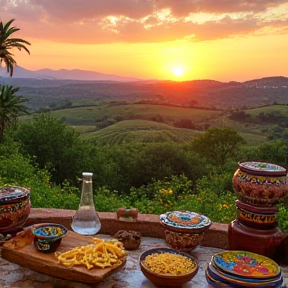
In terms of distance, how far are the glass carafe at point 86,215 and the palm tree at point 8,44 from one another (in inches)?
747

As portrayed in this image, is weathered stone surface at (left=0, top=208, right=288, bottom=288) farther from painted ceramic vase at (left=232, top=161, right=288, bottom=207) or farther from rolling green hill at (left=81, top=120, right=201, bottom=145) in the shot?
rolling green hill at (left=81, top=120, right=201, bottom=145)

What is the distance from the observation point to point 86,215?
3955 millimetres

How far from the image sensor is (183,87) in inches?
1813

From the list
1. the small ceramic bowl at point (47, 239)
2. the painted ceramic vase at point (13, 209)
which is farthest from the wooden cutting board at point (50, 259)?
the painted ceramic vase at point (13, 209)

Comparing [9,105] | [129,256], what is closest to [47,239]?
[129,256]

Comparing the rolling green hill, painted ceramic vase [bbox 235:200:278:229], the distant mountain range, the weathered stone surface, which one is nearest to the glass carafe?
the weathered stone surface

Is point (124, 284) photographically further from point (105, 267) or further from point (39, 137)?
point (39, 137)

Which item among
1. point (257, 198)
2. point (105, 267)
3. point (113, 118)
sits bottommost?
point (113, 118)

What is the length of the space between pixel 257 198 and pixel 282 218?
80.8 inches

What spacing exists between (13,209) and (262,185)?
7.48 ft

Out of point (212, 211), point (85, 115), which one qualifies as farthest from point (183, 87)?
point (212, 211)

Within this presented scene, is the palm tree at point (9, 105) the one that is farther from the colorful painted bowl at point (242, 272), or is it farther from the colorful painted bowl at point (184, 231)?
the colorful painted bowl at point (242, 272)

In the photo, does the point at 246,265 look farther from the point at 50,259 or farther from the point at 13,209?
the point at 13,209

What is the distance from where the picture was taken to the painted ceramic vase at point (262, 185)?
11.7ft
